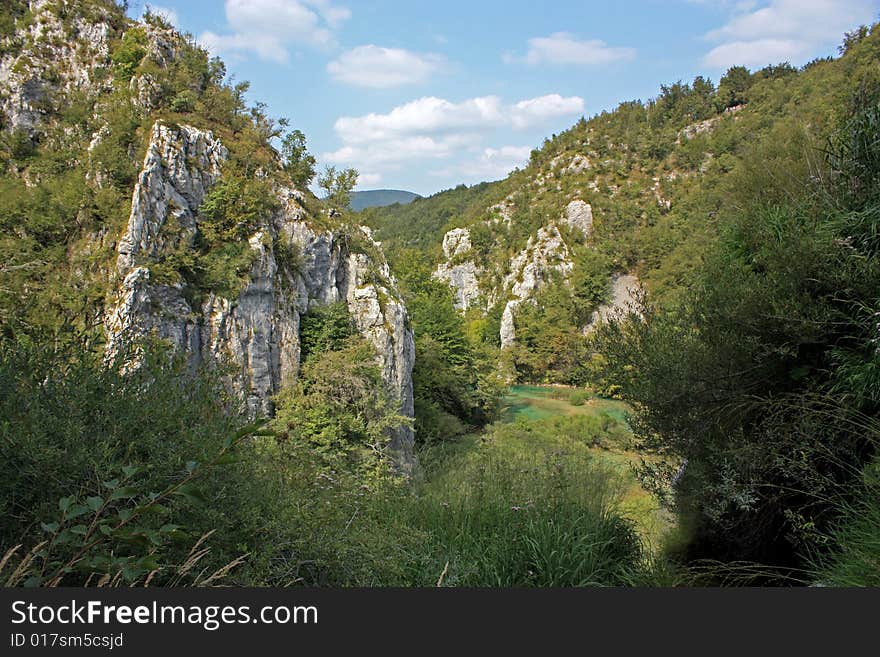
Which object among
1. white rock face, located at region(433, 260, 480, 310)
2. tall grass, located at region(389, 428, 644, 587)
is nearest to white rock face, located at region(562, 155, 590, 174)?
white rock face, located at region(433, 260, 480, 310)

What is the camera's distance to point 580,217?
202ft

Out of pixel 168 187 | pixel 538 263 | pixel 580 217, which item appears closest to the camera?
pixel 168 187

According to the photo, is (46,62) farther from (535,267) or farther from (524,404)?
(535,267)

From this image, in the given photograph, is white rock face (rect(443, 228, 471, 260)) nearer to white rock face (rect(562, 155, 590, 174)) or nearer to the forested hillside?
white rock face (rect(562, 155, 590, 174))

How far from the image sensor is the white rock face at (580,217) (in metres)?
61.2

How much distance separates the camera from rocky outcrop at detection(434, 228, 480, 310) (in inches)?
2739

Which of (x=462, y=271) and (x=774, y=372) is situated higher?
(x=462, y=271)

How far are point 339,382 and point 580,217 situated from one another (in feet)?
174

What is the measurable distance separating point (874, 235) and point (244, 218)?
1442 centimetres

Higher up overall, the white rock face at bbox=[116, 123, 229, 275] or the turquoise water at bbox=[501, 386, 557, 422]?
the white rock face at bbox=[116, 123, 229, 275]

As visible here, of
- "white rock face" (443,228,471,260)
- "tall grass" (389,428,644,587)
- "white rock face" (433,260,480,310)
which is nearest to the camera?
"tall grass" (389,428,644,587)

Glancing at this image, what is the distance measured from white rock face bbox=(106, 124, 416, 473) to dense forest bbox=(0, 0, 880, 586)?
0.29 feet

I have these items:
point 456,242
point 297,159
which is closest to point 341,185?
point 297,159

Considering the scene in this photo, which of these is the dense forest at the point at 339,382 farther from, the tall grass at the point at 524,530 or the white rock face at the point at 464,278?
the white rock face at the point at 464,278
